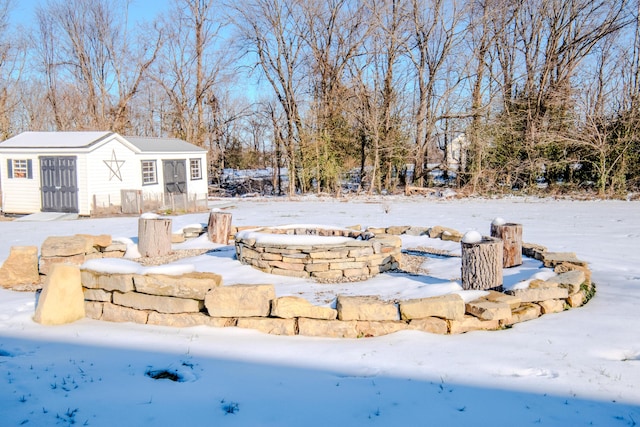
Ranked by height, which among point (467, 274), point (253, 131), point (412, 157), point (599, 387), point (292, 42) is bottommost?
point (599, 387)

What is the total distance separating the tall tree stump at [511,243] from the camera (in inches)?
267

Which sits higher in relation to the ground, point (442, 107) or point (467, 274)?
point (442, 107)

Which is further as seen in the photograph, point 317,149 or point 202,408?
point 317,149

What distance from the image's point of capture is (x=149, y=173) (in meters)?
18.4

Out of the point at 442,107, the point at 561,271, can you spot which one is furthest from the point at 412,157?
the point at 561,271

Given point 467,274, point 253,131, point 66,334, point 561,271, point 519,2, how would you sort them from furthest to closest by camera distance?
point 253,131, point 519,2, point 561,271, point 467,274, point 66,334

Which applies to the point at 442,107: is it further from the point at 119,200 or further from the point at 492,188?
the point at 119,200

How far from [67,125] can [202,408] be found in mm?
30467

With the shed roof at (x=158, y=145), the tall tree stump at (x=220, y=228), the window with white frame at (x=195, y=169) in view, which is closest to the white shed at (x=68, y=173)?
the shed roof at (x=158, y=145)

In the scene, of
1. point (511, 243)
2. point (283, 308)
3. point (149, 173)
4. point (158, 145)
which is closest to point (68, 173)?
point (149, 173)

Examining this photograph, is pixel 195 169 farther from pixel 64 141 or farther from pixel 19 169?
pixel 19 169

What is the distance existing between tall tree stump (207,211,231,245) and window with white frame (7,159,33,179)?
9990mm

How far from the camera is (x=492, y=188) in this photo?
2172cm

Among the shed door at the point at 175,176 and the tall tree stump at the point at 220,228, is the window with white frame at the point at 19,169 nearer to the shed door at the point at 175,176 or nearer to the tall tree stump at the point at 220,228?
the shed door at the point at 175,176
